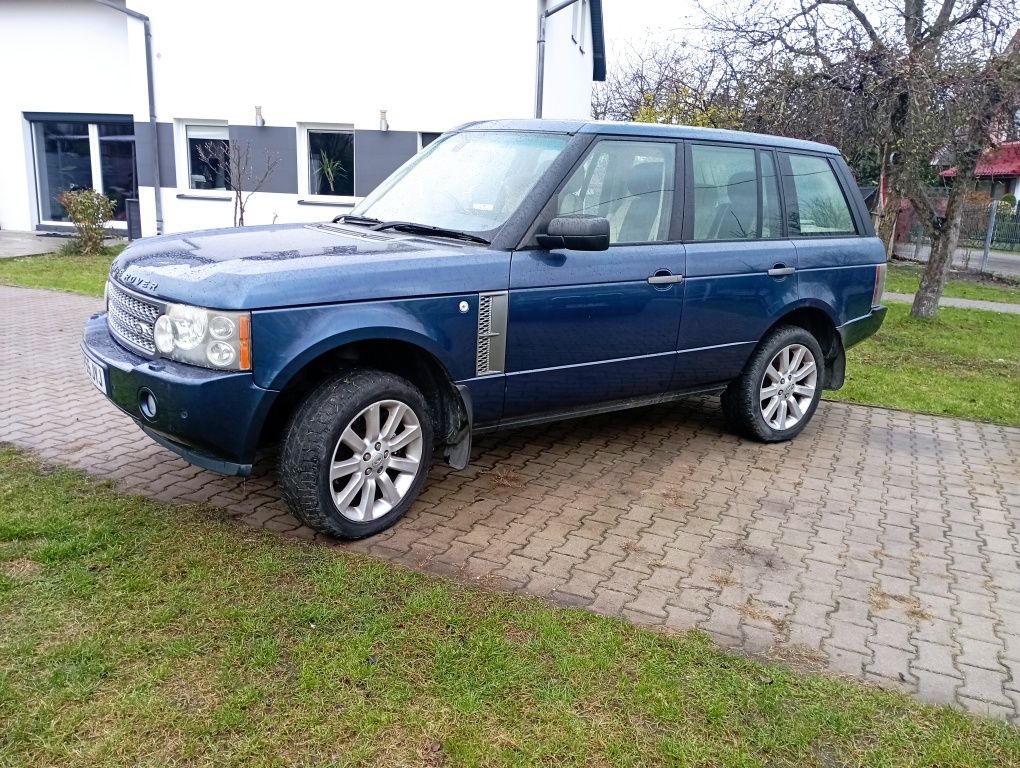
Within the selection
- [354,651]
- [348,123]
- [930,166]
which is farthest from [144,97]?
[354,651]

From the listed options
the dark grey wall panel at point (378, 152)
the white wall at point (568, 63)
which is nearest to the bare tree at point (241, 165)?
the dark grey wall panel at point (378, 152)

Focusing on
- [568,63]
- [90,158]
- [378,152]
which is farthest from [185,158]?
[568,63]

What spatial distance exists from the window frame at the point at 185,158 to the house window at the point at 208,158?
4 centimetres

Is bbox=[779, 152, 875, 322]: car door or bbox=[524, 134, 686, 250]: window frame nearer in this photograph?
bbox=[524, 134, 686, 250]: window frame

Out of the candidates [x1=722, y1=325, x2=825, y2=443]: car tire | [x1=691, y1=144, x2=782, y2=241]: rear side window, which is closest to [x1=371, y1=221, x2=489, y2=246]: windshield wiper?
[x1=691, y1=144, x2=782, y2=241]: rear side window

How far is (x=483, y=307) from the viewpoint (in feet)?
13.7

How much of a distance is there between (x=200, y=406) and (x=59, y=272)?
10950mm

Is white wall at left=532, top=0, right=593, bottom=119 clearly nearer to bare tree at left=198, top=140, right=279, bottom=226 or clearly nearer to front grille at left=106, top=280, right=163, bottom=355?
bare tree at left=198, top=140, right=279, bottom=226

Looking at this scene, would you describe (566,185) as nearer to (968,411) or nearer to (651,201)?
(651,201)

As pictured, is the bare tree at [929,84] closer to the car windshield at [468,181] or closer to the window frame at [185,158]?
the car windshield at [468,181]

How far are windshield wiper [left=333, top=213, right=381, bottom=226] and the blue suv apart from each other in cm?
3

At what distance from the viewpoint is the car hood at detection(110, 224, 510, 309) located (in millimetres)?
3553

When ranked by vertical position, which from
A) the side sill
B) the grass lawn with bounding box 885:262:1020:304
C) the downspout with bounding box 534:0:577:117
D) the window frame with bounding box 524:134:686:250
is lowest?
the grass lawn with bounding box 885:262:1020:304

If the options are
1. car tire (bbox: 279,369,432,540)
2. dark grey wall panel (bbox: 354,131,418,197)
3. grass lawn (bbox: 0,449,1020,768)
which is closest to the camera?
grass lawn (bbox: 0,449,1020,768)
